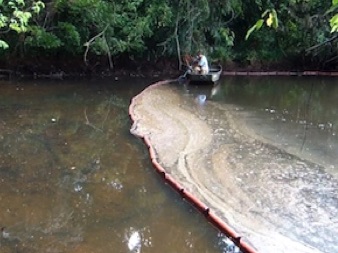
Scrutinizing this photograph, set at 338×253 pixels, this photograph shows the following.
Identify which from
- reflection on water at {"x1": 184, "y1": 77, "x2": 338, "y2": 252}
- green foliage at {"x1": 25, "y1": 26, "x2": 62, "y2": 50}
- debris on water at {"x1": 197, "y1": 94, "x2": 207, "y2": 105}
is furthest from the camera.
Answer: green foliage at {"x1": 25, "y1": 26, "x2": 62, "y2": 50}

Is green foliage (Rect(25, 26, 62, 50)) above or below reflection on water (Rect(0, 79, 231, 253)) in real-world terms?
below

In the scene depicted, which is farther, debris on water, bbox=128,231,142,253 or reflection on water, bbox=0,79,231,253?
reflection on water, bbox=0,79,231,253

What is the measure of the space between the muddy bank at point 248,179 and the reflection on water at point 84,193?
0.32 m

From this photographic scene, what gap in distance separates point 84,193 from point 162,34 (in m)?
8.56

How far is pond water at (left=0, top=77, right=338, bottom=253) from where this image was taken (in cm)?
414

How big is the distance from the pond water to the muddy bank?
0.28ft

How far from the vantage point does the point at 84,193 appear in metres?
5.00

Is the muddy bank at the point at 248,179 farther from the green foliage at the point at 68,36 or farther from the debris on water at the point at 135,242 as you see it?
the green foliage at the point at 68,36

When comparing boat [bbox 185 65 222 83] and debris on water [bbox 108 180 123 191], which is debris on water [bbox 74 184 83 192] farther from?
boat [bbox 185 65 222 83]

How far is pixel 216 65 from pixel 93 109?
5.88 m

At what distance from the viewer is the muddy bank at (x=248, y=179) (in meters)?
4.23

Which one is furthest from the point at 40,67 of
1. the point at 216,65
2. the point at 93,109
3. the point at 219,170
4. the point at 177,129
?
the point at 219,170

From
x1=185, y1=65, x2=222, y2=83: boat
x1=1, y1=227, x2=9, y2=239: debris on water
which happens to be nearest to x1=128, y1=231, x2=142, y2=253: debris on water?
x1=1, y1=227, x2=9, y2=239: debris on water

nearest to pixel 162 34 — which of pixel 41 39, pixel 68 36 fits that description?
pixel 68 36
